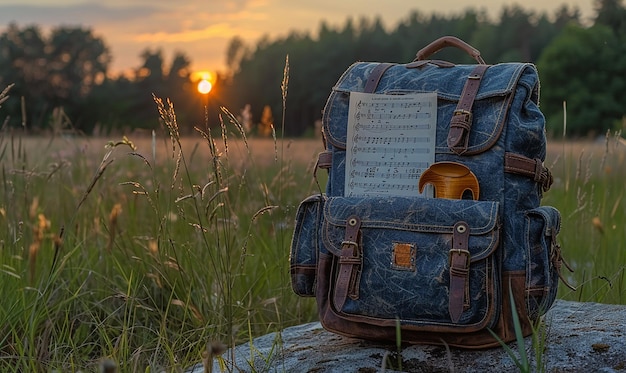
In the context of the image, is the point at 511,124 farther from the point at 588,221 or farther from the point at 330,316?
the point at 588,221

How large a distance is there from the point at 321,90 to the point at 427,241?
2896 inches

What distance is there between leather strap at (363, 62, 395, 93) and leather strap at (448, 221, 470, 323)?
71cm

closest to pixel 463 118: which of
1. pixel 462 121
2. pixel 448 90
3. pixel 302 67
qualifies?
pixel 462 121

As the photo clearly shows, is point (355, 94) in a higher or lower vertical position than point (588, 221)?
higher

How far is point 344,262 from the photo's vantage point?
2627 mm

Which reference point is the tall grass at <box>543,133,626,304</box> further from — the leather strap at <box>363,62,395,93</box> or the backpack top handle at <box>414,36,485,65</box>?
the leather strap at <box>363,62,395,93</box>

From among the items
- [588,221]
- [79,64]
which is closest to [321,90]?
[79,64]

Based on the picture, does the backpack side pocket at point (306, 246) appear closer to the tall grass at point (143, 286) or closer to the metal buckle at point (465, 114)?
the tall grass at point (143, 286)

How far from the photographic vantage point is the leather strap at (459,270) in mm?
2451

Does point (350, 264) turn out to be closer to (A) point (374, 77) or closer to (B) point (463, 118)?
(B) point (463, 118)

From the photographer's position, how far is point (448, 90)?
278cm

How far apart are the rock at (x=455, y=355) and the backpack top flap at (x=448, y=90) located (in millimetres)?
694

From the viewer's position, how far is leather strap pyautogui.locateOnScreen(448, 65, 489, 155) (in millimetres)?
2629

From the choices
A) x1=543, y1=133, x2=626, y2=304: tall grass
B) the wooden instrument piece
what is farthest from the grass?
the wooden instrument piece
